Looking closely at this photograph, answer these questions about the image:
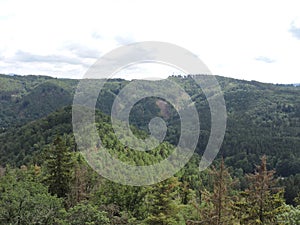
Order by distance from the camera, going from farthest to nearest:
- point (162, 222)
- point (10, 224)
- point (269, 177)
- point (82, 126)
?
1. point (82, 126)
2. point (162, 222)
3. point (269, 177)
4. point (10, 224)

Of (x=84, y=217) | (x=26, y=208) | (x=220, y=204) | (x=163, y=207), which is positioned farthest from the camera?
(x=163, y=207)

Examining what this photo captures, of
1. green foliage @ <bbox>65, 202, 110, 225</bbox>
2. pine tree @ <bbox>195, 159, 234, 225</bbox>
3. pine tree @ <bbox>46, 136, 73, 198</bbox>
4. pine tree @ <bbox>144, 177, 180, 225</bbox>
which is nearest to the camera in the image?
pine tree @ <bbox>195, 159, 234, 225</bbox>

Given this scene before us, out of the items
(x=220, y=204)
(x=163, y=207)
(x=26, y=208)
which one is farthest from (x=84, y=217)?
(x=220, y=204)

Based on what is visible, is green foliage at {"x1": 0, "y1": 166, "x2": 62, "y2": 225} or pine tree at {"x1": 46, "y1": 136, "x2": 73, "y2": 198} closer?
green foliage at {"x1": 0, "y1": 166, "x2": 62, "y2": 225}

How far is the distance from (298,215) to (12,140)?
113 m

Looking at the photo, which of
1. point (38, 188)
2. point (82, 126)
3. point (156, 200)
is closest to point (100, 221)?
point (156, 200)

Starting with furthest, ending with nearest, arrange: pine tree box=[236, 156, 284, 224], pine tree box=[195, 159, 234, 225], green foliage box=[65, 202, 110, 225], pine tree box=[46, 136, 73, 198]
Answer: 1. pine tree box=[46, 136, 73, 198]
2. green foliage box=[65, 202, 110, 225]
3. pine tree box=[236, 156, 284, 224]
4. pine tree box=[195, 159, 234, 225]

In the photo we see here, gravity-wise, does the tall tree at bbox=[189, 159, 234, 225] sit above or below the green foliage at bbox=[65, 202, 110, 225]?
above

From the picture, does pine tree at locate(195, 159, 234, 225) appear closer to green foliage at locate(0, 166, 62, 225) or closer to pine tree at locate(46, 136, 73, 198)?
green foliage at locate(0, 166, 62, 225)

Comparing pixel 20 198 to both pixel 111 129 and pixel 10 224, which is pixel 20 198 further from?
pixel 111 129

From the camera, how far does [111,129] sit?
85.8m

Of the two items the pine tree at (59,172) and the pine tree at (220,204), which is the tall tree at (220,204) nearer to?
the pine tree at (220,204)

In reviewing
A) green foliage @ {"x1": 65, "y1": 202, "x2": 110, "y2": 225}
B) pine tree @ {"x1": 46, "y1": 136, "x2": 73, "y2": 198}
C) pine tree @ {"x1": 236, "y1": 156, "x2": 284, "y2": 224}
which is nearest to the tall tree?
pine tree @ {"x1": 236, "y1": 156, "x2": 284, "y2": 224}

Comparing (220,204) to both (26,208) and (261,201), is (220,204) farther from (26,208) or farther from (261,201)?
(26,208)
